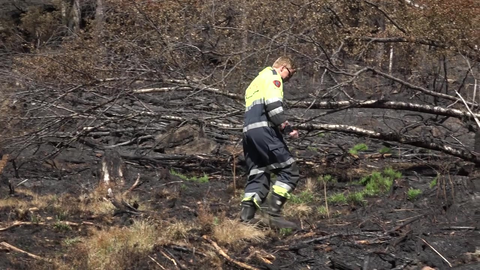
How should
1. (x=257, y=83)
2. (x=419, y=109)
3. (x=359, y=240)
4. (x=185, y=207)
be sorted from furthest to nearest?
1. (x=419, y=109)
2. (x=185, y=207)
3. (x=257, y=83)
4. (x=359, y=240)

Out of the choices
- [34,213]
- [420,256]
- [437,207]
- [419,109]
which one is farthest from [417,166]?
[34,213]

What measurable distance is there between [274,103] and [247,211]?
1044mm

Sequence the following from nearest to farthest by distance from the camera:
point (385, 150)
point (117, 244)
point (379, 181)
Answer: point (117, 244) → point (379, 181) → point (385, 150)

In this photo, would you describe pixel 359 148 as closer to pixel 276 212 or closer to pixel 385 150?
pixel 385 150

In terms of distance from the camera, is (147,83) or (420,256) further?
(147,83)

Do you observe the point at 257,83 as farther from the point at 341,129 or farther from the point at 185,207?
the point at 341,129

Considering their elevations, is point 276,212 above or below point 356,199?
above

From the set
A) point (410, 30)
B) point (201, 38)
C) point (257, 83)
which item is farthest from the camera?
point (201, 38)

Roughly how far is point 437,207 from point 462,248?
1249 mm

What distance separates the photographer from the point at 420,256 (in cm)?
547

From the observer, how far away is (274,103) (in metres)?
6.30

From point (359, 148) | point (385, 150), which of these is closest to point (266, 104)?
point (385, 150)

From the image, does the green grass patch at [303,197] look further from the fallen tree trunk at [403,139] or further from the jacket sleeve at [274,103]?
the jacket sleeve at [274,103]

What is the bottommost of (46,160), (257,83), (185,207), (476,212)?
(46,160)
